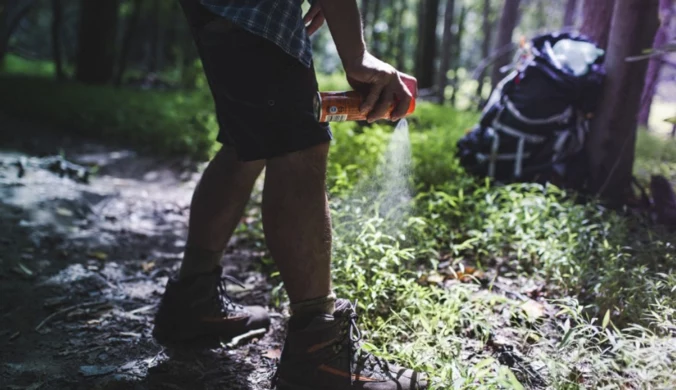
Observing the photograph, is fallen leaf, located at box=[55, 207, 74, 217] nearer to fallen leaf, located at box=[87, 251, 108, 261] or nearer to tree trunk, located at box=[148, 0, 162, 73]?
fallen leaf, located at box=[87, 251, 108, 261]

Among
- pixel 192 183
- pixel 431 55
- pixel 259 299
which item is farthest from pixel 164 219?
pixel 431 55

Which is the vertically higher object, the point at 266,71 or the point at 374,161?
the point at 266,71

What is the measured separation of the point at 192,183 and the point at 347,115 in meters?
3.54

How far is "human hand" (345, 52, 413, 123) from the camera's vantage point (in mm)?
1702

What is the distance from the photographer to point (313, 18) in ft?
6.93

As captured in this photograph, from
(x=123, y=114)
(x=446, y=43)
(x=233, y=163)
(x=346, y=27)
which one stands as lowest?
(x=123, y=114)

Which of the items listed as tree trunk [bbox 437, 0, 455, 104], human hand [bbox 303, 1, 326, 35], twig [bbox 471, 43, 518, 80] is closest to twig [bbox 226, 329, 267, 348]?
human hand [bbox 303, 1, 326, 35]

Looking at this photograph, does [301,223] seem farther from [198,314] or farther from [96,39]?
[96,39]

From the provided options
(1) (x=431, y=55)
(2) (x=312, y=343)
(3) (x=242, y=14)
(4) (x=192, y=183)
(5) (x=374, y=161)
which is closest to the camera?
(3) (x=242, y=14)

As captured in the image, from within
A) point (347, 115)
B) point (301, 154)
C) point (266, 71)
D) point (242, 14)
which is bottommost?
point (301, 154)

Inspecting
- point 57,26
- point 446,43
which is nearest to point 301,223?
point 446,43

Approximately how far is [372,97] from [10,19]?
10.3 m

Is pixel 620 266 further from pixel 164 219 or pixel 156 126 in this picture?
pixel 156 126

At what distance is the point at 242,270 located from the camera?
3084 millimetres
